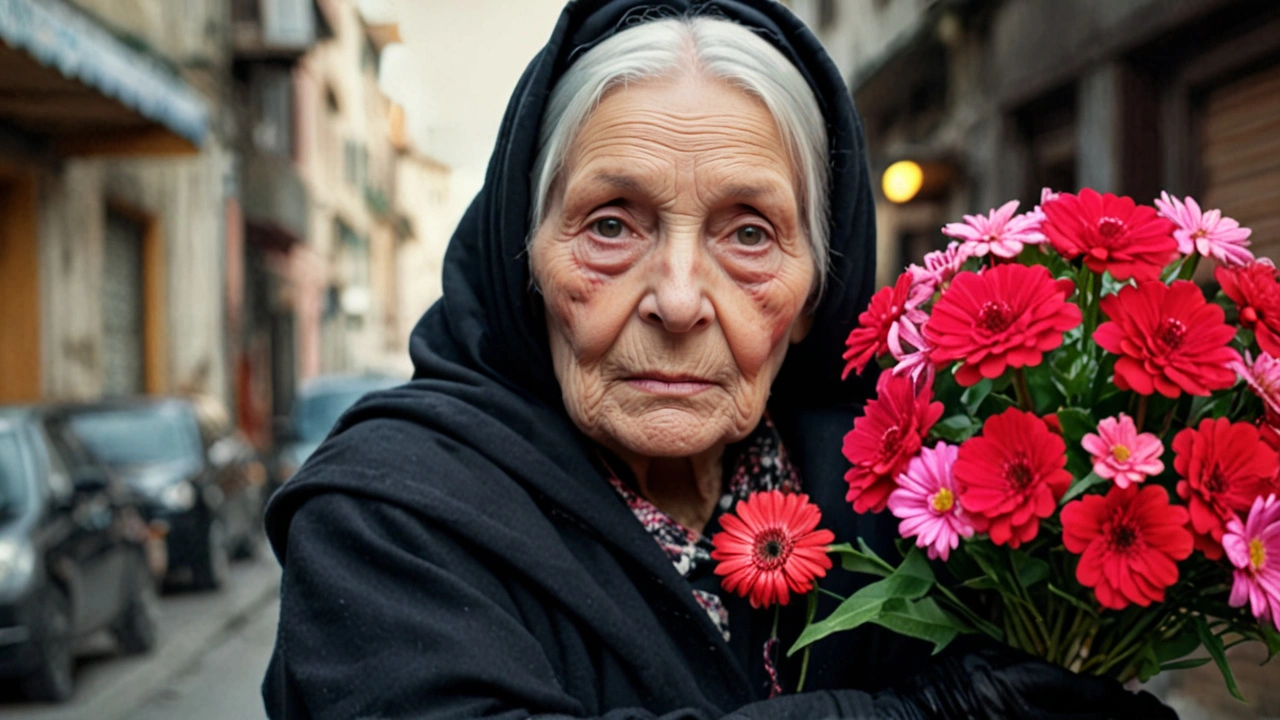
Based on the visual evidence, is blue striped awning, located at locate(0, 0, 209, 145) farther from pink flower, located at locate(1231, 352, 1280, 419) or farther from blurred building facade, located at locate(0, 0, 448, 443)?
pink flower, located at locate(1231, 352, 1280, 419)

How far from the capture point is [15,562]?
6539mm

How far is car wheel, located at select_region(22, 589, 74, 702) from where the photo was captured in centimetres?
666

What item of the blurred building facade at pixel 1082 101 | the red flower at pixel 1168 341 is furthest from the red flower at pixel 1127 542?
the blurred building facade at pixel 1082 101

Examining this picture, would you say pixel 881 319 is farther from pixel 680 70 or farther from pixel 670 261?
pixel 680 70

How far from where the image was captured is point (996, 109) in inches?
374

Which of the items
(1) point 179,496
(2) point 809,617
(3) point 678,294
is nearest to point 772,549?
(2) point 809,617

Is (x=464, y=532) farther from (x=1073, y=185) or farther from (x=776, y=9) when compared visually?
(x=1073, y=185)

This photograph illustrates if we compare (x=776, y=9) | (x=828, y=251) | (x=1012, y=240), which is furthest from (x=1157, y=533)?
(x=776, y=9)

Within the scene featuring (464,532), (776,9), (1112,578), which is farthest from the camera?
(776,9)

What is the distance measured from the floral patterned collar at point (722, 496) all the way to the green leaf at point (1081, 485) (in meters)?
0.55

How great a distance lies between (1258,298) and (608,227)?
0.75m

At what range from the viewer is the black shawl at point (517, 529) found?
1.41 m

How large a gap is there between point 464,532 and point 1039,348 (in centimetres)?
68

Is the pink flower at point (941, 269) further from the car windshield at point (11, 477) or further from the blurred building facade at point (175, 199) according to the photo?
the blurred building facade at point (175, 199)
